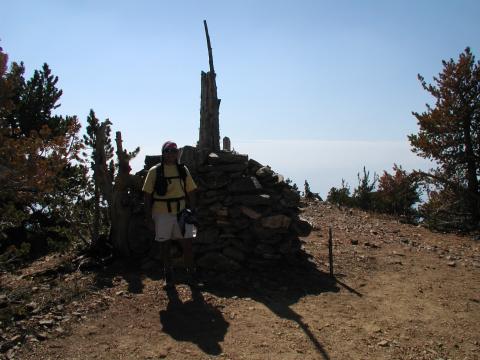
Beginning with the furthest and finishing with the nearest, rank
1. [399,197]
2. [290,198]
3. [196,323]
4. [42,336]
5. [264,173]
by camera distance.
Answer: [399,197]
[264,173]
[290,198]
[196,323]
[42,336]

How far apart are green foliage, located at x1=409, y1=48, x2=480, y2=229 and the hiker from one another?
9299 mm

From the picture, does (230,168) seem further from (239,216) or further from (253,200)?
(239,216)

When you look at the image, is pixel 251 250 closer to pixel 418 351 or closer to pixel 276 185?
pixel 276 185

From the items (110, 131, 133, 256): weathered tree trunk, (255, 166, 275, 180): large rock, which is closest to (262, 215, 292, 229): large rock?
(255, 166, 275, 180): large rock

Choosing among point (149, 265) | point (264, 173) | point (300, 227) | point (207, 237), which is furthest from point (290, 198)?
point (149, 265)

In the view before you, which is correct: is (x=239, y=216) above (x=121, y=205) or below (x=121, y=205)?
below

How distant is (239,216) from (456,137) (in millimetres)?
8997

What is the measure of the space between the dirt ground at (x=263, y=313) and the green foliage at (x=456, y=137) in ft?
18.0

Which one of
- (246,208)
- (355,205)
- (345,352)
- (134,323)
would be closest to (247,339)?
(345,352)

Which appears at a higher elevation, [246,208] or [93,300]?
[246,208]

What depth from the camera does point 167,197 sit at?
625 cm

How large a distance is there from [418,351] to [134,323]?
10.8 feet

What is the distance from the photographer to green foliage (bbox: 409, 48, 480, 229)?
1295 centimetres

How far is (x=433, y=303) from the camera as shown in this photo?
20.3 ft
